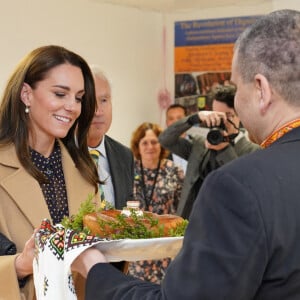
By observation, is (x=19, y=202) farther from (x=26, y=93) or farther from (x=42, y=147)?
(x=26, y=93)

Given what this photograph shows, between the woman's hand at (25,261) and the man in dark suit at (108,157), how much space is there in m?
0.90

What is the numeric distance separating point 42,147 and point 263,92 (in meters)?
1.14

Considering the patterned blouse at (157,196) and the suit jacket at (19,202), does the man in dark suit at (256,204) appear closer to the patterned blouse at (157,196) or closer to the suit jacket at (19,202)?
the suit jacket at (19,202)

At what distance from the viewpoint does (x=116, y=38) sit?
230 inches

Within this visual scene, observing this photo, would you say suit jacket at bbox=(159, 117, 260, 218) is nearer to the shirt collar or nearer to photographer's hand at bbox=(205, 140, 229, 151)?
photographer's hand at bbox=(205, 140, 229, 151)

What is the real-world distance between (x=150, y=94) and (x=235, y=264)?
5383 millimetres

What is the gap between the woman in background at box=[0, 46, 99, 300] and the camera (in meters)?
2.00

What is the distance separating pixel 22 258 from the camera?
1.79m

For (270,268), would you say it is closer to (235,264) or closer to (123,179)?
(235,264)

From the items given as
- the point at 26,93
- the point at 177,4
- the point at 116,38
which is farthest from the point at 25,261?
the point at 177,4

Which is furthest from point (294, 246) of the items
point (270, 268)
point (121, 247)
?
point (121, 247)

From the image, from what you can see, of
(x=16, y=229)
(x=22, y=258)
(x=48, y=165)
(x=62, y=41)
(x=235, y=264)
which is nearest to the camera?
(x=235, y=264)

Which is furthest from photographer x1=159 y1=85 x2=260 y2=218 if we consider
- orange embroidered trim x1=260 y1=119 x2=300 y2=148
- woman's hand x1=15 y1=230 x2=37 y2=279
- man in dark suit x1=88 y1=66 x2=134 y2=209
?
orange embroidered trim x1=260 y1=119 x2=300 y2=148

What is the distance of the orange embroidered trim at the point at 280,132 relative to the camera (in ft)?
3.72
